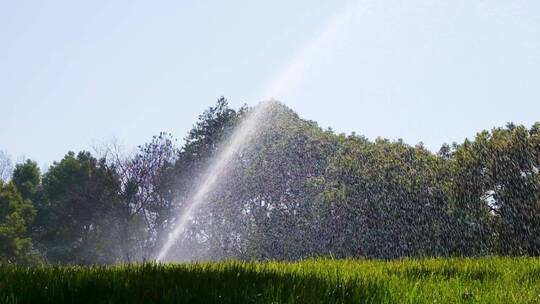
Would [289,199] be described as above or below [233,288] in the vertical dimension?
above

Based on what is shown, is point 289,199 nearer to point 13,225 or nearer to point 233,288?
point 13,225

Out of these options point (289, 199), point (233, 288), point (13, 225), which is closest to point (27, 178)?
point (13, 225)

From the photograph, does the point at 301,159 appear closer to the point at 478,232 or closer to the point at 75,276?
the point at 478,232

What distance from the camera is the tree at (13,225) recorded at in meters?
37.9

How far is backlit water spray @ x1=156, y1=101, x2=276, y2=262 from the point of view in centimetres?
3422

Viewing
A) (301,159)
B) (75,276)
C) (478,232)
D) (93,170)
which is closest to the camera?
(75,276)

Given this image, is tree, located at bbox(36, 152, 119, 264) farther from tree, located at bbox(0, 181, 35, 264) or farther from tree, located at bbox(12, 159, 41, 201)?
tree, located at bbox(0, 181, 35, 264)

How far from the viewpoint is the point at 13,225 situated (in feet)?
128

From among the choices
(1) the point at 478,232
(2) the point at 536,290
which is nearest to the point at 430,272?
(2) the point at 536,290

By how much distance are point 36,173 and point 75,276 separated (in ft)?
158

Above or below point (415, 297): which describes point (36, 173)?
above

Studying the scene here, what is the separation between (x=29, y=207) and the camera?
42.8 meters

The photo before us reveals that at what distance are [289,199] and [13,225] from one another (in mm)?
20919

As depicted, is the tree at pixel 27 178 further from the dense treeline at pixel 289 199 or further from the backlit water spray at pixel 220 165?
the backlit water spray at pixel 220 165
